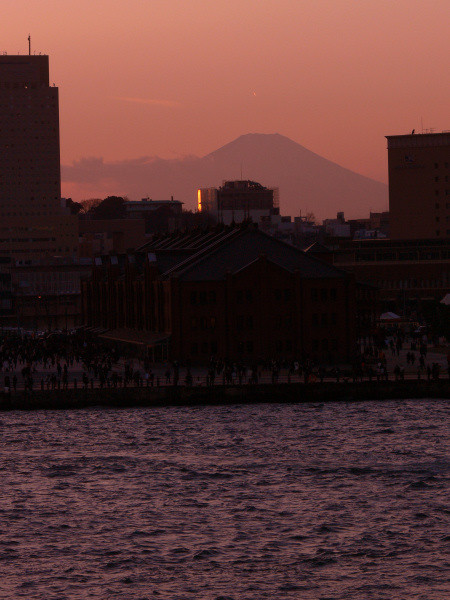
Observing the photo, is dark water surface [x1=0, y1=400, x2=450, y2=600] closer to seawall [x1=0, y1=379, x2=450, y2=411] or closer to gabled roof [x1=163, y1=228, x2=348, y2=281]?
seawall [x1=0, y1=379, x2=450, y2=411]

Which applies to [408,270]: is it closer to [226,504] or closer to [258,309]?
[258,309]

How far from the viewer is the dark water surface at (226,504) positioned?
52.5m

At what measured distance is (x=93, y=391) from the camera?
96.2 metres

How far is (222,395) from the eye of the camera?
96875 mm

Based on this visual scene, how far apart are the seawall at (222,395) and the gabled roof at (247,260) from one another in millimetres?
17926

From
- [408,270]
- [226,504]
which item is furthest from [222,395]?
[408,270]

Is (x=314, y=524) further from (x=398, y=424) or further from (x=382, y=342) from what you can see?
(x=382, y=342)

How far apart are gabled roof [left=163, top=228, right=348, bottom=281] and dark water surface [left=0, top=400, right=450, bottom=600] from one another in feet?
71.7

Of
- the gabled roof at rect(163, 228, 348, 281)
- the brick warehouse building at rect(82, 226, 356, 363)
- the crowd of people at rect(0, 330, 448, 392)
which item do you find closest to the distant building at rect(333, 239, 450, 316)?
the crowd of people at rect(0, 330, 448, 392)

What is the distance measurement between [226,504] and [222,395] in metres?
32.0

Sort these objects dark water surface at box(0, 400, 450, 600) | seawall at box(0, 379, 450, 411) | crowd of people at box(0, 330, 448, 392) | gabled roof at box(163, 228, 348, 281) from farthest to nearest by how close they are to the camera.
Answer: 1. gabled roof at box(163, 228, 348, 281)
2. crowd of people at box(0, 330, 448, 392)
3. seawall at box(0, 379, 450, 411)
4. dark water surface at box(0, 400, 450, 600)

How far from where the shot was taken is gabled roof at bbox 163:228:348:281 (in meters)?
114

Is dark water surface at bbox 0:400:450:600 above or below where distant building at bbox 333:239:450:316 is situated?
below

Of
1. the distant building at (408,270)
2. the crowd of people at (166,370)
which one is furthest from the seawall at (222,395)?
the distant building at (408,270)
